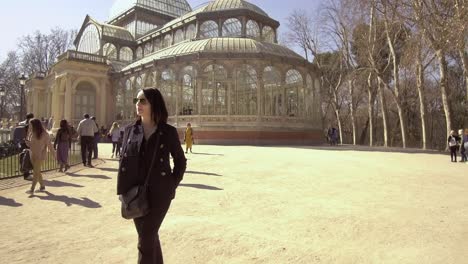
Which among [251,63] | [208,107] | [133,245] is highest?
[251,63]

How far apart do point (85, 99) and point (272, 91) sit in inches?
717

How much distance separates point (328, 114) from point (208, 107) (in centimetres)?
2519

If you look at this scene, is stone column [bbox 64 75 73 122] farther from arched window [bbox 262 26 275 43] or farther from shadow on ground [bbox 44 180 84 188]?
shadow on ground [bbox 44 180 84 188]

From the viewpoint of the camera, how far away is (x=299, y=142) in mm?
27562

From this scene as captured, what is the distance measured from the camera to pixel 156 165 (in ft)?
9.99

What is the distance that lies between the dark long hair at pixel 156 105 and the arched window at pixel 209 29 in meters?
30.2

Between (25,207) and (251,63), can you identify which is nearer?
(25,207)

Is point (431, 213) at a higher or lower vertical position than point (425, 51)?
lower

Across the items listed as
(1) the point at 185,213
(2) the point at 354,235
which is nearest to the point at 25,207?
(1) the point at 185,213

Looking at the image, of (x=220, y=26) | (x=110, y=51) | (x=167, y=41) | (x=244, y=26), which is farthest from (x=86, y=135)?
(x=110, y=51)

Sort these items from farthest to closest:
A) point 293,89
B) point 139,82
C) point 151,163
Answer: point 139,82 → point 293,89 → point 151,163

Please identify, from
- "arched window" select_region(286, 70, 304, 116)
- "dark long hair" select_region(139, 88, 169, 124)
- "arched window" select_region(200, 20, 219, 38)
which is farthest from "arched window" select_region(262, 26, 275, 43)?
"dark long hair" select_region(139, 88, 169, 124)

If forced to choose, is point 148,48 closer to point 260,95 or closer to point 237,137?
point 260,95

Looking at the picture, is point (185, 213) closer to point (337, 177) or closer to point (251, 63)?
point (337, 177)
